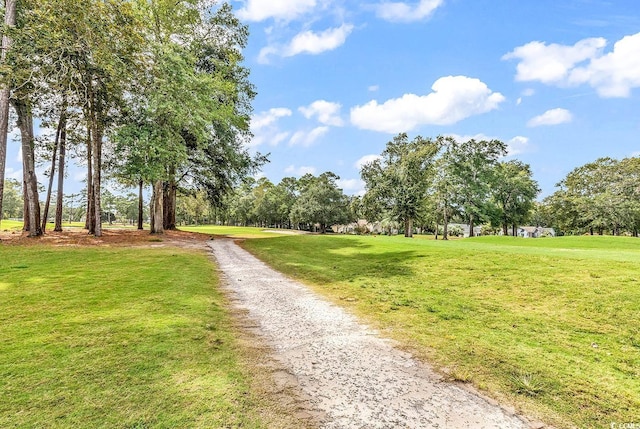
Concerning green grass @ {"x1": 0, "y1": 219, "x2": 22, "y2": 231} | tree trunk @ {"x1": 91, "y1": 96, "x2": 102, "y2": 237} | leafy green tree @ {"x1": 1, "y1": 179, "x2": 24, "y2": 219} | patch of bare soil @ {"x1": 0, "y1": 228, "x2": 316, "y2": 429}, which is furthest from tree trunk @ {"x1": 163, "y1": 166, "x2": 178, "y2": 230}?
leafy green tree @ {"x1": 1, "y1": 179, "x2": 24, "y2": 219}

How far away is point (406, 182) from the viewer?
37.9 m

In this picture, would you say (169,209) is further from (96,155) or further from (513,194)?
(513,194)

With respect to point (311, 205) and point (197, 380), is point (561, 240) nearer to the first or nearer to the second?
point (197, 380)

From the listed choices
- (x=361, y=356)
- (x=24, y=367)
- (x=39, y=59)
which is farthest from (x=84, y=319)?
(x=39, y=59)

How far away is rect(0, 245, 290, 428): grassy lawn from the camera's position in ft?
9.45

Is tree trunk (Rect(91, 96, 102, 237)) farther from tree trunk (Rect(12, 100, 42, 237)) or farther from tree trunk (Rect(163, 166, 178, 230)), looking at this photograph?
tree trunk (Rect(163, 166, 178, 230))

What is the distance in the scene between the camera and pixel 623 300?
659cm

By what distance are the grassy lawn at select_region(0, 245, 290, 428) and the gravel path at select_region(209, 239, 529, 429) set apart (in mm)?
674

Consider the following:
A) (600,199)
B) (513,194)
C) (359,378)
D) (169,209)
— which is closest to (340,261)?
Answer: (359,378)

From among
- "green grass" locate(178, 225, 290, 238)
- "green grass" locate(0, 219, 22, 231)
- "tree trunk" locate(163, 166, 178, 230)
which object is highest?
"tree trunk" locate(163, 166, 178, 230)

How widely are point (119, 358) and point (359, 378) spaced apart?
293cm

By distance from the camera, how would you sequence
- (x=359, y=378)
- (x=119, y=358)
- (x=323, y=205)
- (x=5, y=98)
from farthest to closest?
(x=323, y=205) → (x=5, y=98) → (x=119, y=358) → (x=359, y=378)

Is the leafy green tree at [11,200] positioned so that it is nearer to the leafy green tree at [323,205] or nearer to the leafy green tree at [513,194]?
the leafy green tree at [323,205]

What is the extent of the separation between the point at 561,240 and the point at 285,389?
91.7 ft
